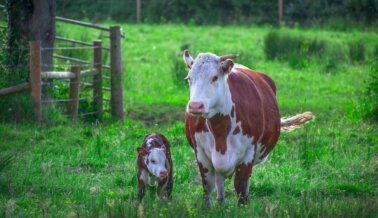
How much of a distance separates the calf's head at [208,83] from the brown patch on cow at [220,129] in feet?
0.30

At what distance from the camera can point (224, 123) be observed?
23.2 feet

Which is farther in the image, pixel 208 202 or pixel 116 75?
pixel 116 75

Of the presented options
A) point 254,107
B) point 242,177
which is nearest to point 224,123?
point 254,107

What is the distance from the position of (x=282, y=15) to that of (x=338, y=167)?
21630 millimetres

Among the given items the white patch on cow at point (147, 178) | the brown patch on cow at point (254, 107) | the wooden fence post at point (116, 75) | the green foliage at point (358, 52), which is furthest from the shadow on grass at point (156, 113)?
the green foliage at point (358, 52)

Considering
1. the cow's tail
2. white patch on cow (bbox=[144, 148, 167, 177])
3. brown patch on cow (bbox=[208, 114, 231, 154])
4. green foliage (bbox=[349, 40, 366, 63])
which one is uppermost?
green foliage (bbox=[349, 40, 366, 63])

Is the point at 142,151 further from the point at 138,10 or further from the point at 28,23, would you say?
the point at 138,10

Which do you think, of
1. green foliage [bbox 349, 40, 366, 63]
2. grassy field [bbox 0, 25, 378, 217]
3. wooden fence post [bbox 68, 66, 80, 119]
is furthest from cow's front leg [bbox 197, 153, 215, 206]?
green foliage [bbox 349, 40, 366, 63]

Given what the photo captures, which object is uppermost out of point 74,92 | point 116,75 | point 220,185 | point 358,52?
point 358,52

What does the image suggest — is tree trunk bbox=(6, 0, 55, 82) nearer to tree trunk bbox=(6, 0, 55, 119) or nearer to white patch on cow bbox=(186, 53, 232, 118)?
tree trunk bbox=(6, 0, 55, 119)

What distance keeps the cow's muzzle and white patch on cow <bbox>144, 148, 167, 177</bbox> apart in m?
0.92

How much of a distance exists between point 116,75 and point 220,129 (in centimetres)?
629

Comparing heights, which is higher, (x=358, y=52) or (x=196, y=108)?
(x=358, y=52)

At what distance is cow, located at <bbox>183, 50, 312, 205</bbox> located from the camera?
22.4 feet
